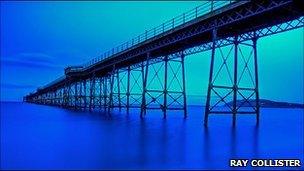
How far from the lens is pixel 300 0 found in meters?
17.9

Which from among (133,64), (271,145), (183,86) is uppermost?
(133,64)

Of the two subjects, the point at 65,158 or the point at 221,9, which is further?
the point at 221,9

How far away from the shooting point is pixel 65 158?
1225 cm

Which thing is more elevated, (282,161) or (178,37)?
(178,37)

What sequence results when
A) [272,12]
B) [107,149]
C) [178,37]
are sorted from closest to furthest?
[107,149] < [272,12] < [178,37]

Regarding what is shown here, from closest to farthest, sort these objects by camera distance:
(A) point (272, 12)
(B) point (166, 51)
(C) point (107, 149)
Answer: (C) point (107, 149) → (A) point (272, 12) → (B) point (166, 51)

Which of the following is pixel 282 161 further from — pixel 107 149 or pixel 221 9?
pixel 221 9

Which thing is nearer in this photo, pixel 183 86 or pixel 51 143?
pixel 51 143

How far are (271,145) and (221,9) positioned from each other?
845 cm

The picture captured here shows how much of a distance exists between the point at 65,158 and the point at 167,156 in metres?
3.26

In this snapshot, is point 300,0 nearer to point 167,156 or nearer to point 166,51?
point 167,156

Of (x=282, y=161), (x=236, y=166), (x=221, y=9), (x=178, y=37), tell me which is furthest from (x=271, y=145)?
(x=178, y=37)

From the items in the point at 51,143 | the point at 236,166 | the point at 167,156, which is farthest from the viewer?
the point at 51,143

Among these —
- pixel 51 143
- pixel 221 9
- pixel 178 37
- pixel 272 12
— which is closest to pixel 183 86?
pixel 178 37
